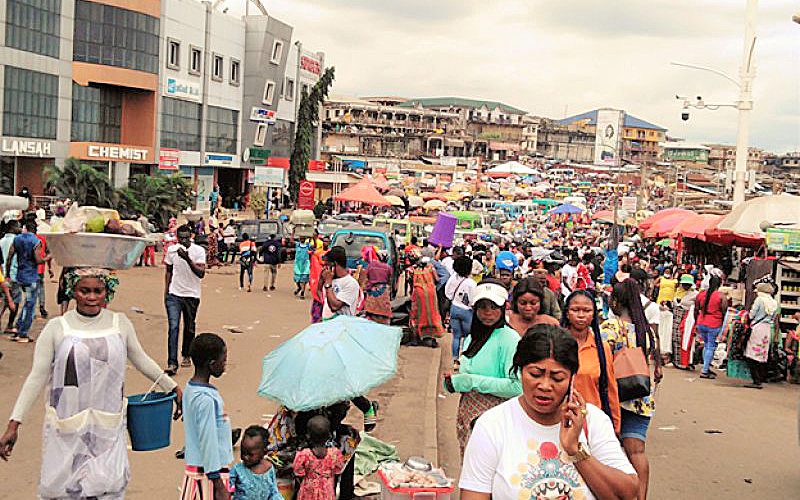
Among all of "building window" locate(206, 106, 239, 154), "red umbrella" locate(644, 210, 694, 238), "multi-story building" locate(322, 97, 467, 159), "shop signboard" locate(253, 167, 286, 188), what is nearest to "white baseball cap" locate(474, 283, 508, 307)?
"red umbrella" locate(644, 210, 694, 238)

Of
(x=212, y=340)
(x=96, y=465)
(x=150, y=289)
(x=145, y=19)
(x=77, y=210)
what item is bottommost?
(x=150, y=289)

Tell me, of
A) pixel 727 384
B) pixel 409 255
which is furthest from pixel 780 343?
pixel 409 255

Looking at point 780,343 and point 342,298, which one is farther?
point 780,343

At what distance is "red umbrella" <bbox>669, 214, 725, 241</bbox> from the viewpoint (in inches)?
868

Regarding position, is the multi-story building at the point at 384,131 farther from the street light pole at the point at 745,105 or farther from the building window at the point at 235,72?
the street light pole at the point at 745,105

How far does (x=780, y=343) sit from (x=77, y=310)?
463 inches

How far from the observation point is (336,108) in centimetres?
A: 12038

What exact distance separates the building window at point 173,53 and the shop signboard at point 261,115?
901 cm

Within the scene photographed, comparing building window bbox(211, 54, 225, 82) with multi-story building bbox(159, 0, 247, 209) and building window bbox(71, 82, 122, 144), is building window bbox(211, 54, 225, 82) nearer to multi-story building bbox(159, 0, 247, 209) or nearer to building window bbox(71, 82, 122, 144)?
multi-story building bbox(159, 0, 247, 209)

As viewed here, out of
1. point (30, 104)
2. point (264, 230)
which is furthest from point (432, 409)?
point (30, 104)

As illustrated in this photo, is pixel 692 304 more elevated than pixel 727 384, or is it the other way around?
pixel 692 304

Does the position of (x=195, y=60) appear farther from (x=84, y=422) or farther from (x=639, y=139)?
(x=639, y=139)

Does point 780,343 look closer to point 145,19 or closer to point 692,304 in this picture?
point 692,304

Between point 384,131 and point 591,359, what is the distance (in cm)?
11784
